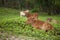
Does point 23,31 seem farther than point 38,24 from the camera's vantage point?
No

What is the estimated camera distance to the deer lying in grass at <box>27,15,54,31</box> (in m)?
8.42

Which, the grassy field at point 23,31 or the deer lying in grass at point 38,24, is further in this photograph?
the deer lying in grass at point 38,24

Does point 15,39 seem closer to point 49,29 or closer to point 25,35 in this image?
point 25,35

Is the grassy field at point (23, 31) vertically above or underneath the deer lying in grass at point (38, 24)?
underneath

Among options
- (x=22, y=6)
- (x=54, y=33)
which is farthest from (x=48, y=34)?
(x=22, y=6)

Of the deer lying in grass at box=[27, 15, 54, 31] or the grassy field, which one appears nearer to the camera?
the grassy field

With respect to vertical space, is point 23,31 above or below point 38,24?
below

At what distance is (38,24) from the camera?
8.77 meters

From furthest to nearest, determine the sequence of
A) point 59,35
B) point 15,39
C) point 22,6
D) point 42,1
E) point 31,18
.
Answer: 1. point 22,6
2. point 42,1
3. point 31,18
4. point 59,35
5. point 15,39

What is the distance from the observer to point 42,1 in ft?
70.9

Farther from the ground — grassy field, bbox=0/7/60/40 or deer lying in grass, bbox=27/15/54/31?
deer lying in grass, bbox=27/15/54/31

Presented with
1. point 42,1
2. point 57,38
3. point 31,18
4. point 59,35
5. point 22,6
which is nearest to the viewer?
point 57,38

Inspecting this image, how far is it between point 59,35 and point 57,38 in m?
0.64

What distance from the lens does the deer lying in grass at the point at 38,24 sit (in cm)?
842
